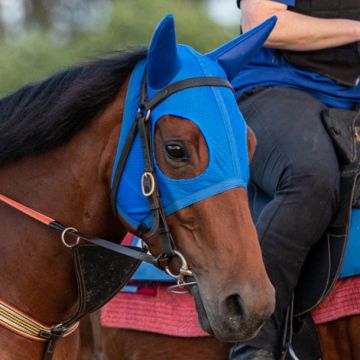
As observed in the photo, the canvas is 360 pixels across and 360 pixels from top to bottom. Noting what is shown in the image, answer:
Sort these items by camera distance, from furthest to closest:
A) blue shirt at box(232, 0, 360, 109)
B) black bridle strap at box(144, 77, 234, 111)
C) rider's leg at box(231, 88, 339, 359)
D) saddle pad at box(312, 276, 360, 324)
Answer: blue shirt at box(232, 0, 360, 109), saddle pad at box(312, 276, 360, 324), rider's leg at box(231, 88, 339, 359), black bridle strap at box(144, 77, 234, 111)

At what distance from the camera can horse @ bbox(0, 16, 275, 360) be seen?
223 cm

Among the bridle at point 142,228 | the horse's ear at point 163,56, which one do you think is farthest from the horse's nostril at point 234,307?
Answer: the horse's ear at point 163,56

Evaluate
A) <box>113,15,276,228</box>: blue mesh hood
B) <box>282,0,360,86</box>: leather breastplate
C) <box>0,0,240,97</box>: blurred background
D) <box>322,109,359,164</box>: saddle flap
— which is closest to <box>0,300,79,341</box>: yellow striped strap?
<box>113,15,276,228</box>: blue mesh hood

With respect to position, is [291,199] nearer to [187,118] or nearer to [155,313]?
[155,313]

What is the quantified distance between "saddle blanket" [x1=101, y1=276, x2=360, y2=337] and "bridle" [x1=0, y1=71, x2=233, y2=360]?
911mm

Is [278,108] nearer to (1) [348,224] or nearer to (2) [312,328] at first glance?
(1) [348,224]

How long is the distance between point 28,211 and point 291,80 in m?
1.39

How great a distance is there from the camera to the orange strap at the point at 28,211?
8.05 feet

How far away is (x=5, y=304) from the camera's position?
2.45 m

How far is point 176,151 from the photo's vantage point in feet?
7.43

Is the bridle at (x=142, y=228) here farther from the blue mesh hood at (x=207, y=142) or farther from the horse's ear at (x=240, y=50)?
the horse's ear at (x=240, y=50)

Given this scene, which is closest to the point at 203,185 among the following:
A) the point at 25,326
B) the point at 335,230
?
the point at 25,326

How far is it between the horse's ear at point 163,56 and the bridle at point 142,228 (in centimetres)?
3

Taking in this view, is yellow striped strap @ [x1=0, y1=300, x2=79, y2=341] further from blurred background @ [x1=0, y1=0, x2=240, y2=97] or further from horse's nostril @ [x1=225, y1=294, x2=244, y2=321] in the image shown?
blurred background @ [x1=0, y1=0, x2=240, y2=97]
